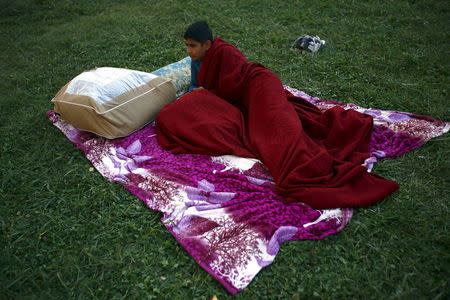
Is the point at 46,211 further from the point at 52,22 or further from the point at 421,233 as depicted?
the point at 52,22

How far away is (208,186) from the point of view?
2.99m

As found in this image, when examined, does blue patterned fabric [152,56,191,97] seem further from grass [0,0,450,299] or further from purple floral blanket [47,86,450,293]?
grass [0,0,450,299]

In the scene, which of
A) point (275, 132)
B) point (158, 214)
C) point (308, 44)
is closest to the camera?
point (158, 214)

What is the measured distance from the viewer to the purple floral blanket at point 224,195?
2418 millimetres

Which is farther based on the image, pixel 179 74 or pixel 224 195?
pixel 179 74

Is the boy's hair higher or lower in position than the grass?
higher

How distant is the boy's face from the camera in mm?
3543

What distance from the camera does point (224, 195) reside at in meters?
2.85

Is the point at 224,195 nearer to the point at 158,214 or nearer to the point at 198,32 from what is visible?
the point at 158,214

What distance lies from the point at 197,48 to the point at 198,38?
0.11m

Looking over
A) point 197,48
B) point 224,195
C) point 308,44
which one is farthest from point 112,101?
point 308,44

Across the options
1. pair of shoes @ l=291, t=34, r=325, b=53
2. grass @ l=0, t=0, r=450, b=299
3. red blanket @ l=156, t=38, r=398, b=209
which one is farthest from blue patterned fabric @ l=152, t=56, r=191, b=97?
pair of shoes @ l=291, t=34, r=325, b=53

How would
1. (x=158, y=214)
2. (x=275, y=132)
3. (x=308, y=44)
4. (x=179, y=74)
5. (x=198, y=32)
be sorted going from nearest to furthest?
(x=158, y=214), (x=275, y=132), (x=198, y=32), (x=179, y=74), (x=308, y=44)

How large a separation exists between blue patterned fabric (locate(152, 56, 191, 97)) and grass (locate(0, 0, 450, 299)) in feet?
3.96
